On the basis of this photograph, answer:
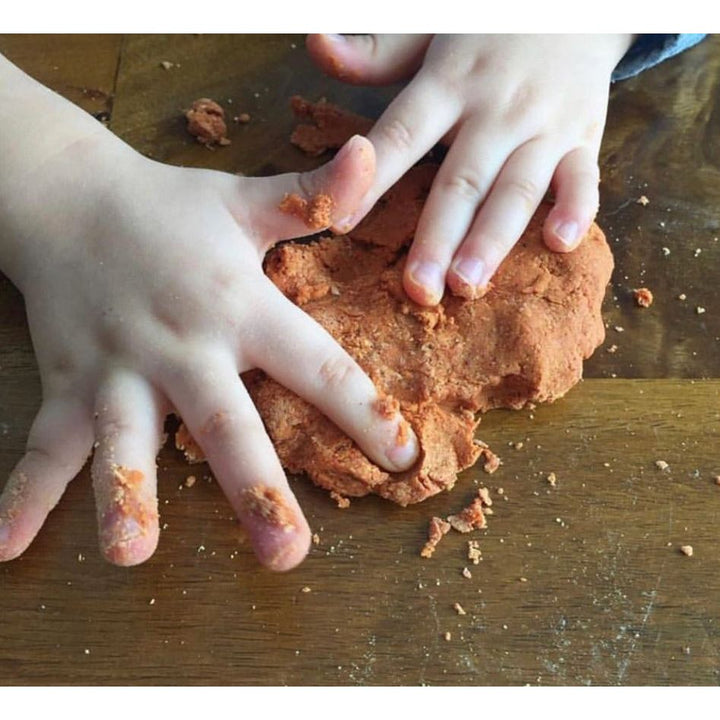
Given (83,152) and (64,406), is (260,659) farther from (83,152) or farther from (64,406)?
(83,152)

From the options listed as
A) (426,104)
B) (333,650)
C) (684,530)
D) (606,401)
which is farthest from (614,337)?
(333,650)

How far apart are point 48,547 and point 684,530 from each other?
2.12 ft

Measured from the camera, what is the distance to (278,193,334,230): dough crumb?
0.95 metres

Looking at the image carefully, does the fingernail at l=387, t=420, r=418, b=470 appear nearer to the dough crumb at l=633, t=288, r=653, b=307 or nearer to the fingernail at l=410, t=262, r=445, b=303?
the fingernail at l=410, t=262, r=445, b=303

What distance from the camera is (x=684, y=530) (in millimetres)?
930

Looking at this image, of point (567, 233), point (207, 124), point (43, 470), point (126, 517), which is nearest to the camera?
point (126, 517)

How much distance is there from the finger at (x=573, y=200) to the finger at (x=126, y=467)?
18.5 inches

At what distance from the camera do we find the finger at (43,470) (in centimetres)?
88

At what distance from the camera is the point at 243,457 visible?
2.82ft

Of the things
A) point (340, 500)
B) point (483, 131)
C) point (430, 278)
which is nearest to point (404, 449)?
point (340, 500)

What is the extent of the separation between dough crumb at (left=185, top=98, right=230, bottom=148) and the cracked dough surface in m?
0.23

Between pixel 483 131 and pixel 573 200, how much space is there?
0.46 ft

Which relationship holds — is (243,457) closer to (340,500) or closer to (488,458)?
(340,500)

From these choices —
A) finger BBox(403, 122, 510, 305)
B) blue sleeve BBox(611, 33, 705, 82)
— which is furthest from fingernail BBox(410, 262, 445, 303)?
→ blue sleeve BBox(611, 33, 705, 82)
